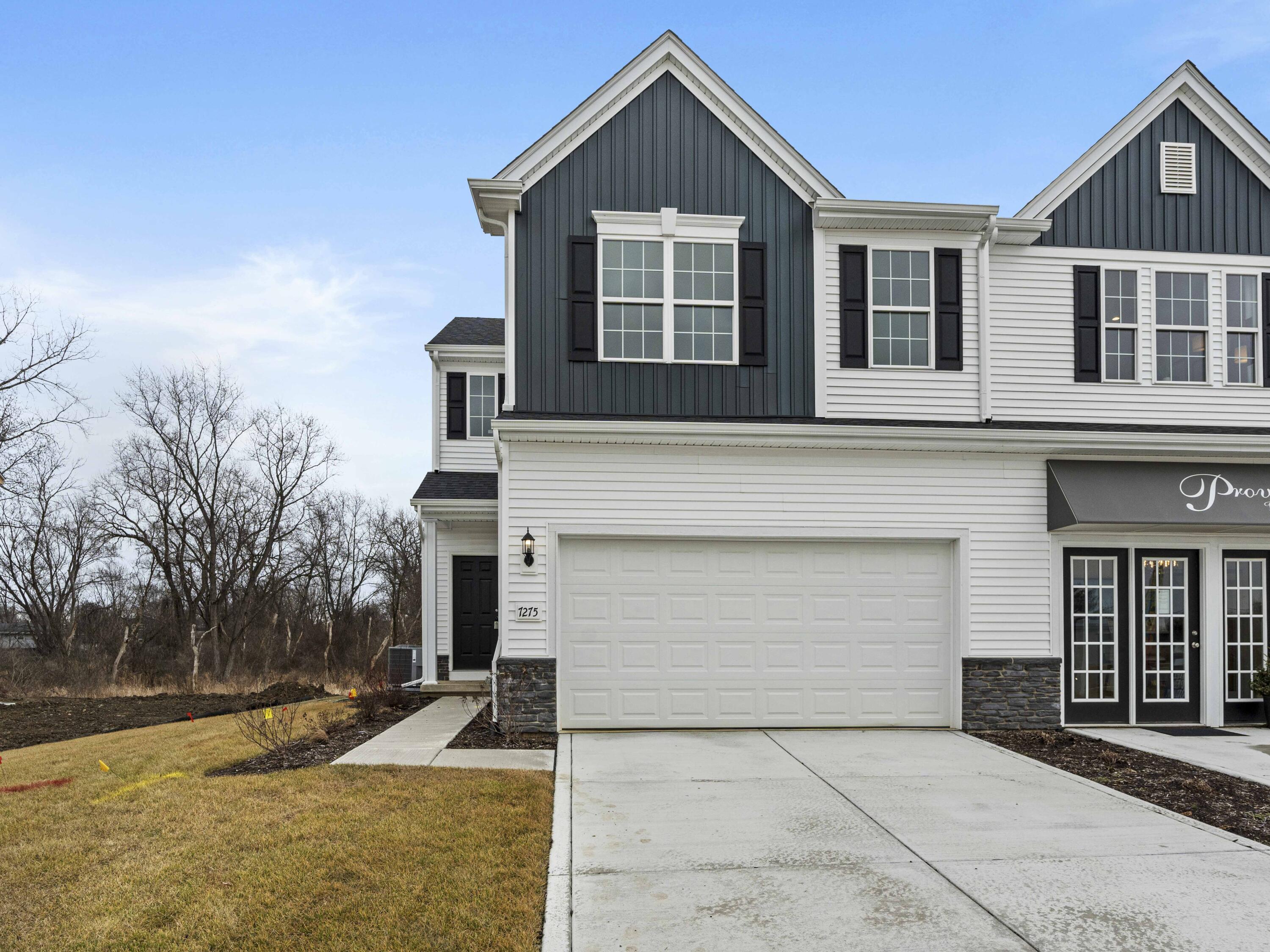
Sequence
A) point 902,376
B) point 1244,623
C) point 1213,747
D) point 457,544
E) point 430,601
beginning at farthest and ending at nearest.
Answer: point 457,544, point 430,601, point 1244,623, point 902,376, point 1213,747

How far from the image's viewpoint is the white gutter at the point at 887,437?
9.95 m

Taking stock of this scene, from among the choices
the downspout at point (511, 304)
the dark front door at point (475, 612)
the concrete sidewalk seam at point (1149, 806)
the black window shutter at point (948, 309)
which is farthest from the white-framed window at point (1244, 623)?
the dark front door at point (475, 612)

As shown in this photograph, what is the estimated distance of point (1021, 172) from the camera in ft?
145

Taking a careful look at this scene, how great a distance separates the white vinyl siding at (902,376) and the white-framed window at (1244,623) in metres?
4.03

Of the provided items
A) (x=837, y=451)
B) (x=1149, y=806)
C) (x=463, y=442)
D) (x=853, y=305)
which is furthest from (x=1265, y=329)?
(x=463, y=442)

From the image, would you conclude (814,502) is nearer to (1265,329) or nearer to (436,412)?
(1265,329)

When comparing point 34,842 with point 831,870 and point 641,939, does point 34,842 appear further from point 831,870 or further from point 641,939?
point 831,870

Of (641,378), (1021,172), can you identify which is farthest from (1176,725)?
(1021,172)

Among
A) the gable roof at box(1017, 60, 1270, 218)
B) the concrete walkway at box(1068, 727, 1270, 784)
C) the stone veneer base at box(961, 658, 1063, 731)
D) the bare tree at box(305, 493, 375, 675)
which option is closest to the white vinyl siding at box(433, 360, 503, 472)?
the stone veneer base at box(961, 658, 1063, 731)

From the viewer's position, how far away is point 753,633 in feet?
34.1

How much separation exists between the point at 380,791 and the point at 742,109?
28.9 ft

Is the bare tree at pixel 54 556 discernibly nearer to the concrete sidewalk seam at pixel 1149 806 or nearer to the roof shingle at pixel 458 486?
the roof shingle at pixel 458 486

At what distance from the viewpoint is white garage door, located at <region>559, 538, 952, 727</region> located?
10.2 meters

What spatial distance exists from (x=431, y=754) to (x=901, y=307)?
25.6ft
